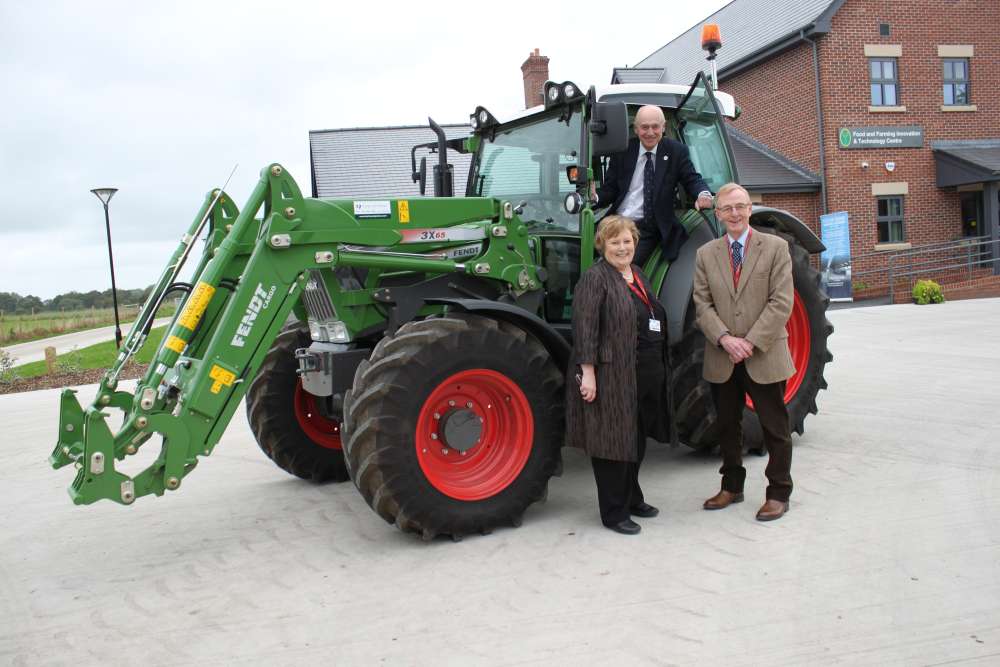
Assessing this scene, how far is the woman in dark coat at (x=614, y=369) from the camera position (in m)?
4.13

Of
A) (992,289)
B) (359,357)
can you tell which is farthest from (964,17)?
(359,357)

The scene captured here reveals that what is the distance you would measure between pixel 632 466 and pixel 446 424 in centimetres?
103

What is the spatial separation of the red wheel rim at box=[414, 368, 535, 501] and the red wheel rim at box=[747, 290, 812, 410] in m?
2.35

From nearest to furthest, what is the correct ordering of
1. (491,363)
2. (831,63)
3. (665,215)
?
1. (491,363)
2. (665,215)
3. (831,63)

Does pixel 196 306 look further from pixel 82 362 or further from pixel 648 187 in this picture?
pixel 82 362

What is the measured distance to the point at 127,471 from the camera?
6379mm

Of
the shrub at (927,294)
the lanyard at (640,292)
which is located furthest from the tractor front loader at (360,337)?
the shrub at (927,294)

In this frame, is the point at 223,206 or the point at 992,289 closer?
the point at 223,206

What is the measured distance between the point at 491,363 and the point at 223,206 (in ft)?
6.29

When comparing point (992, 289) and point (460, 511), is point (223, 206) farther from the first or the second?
point (992, 289)

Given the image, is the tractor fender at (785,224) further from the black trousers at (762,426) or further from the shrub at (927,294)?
the shrub at (927,294)

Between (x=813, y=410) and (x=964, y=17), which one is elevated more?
(x=964, y=17)

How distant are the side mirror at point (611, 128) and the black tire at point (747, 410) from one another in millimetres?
1197

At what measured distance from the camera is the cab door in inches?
222
